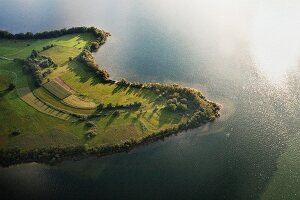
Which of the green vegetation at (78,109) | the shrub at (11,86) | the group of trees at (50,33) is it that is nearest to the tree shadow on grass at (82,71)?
the green vegetation at (78,109)

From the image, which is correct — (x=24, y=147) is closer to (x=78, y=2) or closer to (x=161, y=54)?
(x=161, y=54)

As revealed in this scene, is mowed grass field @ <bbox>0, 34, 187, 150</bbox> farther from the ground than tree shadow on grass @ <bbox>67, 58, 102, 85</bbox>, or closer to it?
closer to it

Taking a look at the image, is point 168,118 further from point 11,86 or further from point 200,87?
point 11,86

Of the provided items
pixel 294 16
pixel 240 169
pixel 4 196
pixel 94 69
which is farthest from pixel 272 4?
pixel 4 196

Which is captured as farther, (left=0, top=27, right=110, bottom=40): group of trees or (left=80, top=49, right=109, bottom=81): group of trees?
(left=0, top=27, right=110, bottom=40): group of trees

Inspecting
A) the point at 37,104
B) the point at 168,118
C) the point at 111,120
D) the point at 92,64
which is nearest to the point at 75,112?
→ the point at 111,120

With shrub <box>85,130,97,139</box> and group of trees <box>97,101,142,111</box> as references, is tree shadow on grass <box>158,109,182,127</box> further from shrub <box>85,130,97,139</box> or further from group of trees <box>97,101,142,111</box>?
shrub <box>85,130,97,139</box>

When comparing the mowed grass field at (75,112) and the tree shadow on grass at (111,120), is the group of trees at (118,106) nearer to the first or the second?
the mowed grass field at (75,112)

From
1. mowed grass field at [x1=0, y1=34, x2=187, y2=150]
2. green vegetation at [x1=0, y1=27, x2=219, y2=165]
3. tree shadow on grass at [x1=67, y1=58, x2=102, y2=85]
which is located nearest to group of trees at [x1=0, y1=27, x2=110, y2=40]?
green vegetation at [x1=0, y1=27, x2=219, y2=165]
